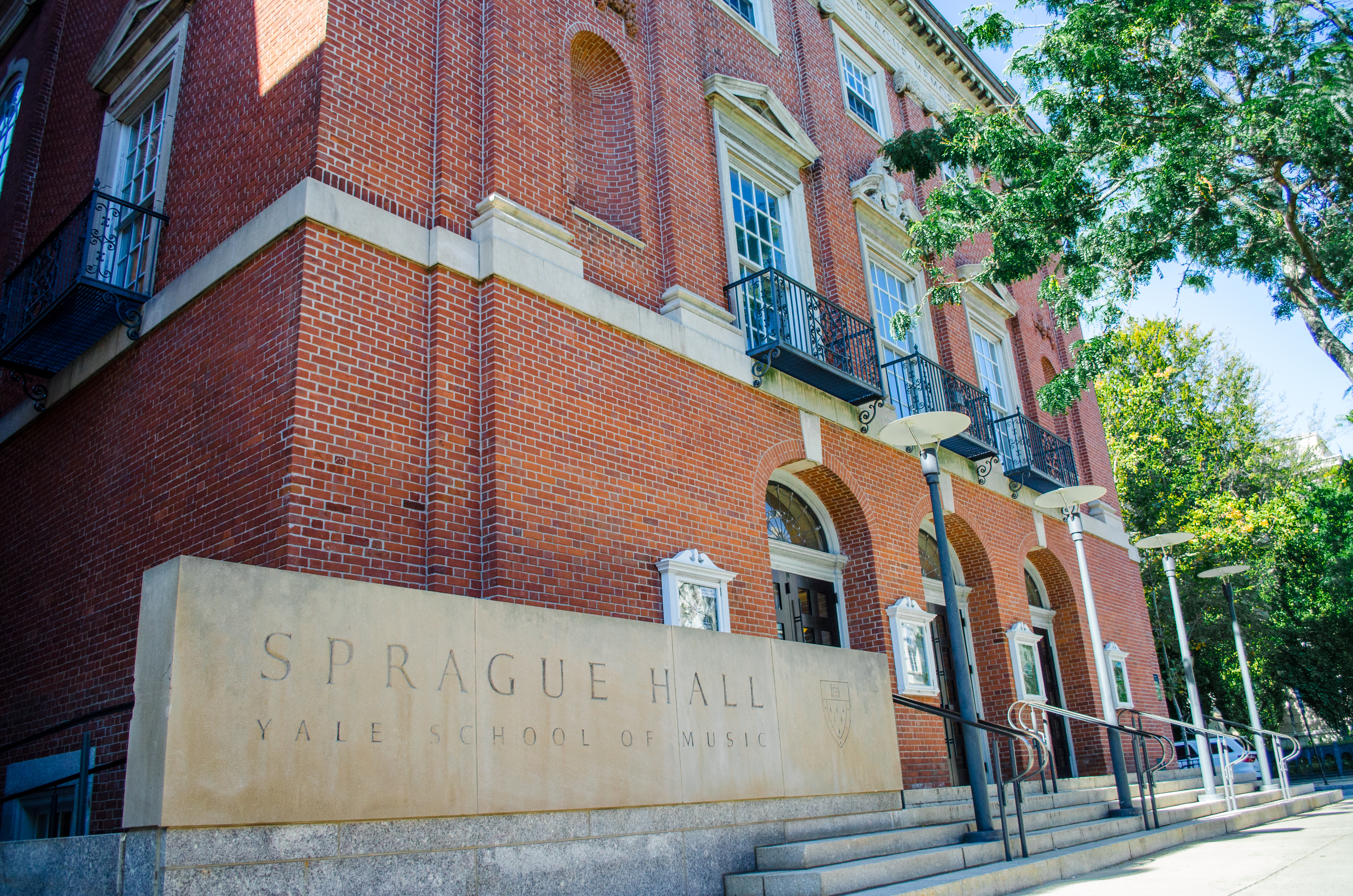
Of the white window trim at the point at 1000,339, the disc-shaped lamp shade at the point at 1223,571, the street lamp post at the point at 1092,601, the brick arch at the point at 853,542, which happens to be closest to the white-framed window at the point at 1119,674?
→ the disc-shaped lamp shade at the point at 1223,571

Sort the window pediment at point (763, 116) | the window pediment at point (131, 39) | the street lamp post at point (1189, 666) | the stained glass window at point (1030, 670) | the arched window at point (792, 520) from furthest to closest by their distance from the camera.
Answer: the stained glass window at point (1030, 670) < the street lamp post at point (1189, 666) < the window pediment at point (763, 116) < the arched window at point (792, 520) < the window pediment at point (131, 39)

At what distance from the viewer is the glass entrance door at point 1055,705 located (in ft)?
54.5

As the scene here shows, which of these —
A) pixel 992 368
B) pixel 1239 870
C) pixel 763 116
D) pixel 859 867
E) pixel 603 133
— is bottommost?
pixel 1239 870

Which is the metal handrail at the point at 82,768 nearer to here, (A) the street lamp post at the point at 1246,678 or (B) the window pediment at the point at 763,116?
(B) the window pediment at the point at 763,116

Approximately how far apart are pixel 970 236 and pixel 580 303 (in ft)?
24.2

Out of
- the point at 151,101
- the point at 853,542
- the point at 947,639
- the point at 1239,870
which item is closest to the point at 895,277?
the point at 853,542

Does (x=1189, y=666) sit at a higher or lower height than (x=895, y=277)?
lower

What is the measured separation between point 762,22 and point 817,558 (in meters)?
8.19

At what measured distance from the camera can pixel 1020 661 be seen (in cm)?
1457

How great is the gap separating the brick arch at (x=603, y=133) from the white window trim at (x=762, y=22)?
300 centimetres

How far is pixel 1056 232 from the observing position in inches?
521

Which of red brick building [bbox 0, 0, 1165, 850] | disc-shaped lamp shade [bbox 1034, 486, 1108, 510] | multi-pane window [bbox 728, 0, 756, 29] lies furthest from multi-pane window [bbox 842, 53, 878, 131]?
disc-shaped lamp shade [bbox 1034, 486, 1108, 510]

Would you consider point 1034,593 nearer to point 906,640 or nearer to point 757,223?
point 906,640

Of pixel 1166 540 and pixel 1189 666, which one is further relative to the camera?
pixel 1189 666
